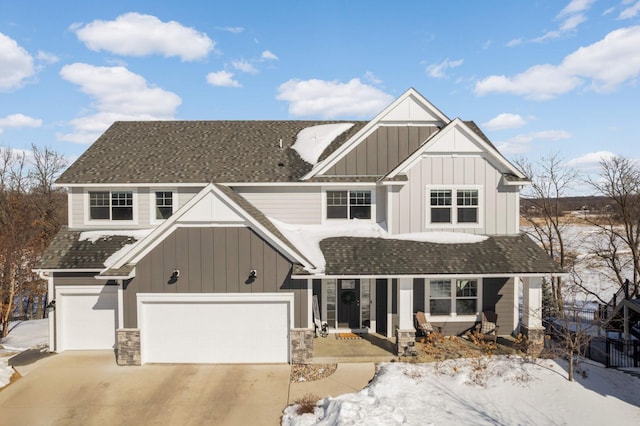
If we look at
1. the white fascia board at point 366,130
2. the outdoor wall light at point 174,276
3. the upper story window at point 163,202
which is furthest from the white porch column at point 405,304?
the upper story window at point 163,202

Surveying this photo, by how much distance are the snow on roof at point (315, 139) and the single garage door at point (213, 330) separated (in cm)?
655

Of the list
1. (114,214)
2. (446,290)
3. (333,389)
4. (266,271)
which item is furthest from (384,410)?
(114,214)

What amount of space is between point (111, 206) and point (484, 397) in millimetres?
A: 14218

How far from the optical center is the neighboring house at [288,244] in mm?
11586

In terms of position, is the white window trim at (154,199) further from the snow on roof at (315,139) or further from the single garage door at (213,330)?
the snow on roof at (315,139)

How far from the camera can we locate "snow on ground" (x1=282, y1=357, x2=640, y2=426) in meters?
8.23

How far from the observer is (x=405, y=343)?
38.5 ft

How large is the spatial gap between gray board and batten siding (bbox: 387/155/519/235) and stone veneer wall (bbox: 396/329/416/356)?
3.79m

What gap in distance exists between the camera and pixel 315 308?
45.3 feet

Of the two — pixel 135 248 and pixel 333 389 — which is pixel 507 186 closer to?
pixel 333 389

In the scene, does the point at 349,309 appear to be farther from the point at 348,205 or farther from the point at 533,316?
the point at 533,316

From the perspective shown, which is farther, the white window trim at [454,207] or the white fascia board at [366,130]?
the white fascia board at [366,130]

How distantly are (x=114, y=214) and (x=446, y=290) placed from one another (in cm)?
1309

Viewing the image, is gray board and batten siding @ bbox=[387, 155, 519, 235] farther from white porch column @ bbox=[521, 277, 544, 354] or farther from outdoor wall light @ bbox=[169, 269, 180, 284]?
outdoor wall light @ bbox=[169, 269, 180, 284]
